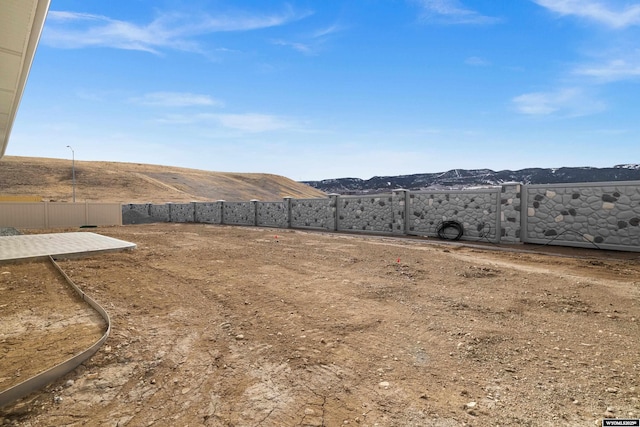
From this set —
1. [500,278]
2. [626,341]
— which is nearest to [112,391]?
[626,341]

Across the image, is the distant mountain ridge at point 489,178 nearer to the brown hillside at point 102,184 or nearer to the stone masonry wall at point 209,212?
the stone masonry wall at point 209,212

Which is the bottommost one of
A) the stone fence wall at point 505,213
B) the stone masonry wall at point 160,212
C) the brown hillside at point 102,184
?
the stone masonry wall at point 160,212

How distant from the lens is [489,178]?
63.7 m

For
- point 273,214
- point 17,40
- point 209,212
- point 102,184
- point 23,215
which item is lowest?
point 209,212

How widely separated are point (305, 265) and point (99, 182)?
65990 millimetres

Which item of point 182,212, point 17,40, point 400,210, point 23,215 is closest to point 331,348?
point 17,40

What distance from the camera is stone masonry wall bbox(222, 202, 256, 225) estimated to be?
26625 mm

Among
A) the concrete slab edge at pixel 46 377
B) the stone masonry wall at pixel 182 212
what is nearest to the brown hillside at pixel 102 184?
the stone masonry wall at pixel 182 212

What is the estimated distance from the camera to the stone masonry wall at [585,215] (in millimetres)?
10204

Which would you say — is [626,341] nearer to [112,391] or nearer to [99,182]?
[112,391]

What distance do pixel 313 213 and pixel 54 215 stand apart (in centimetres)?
1740

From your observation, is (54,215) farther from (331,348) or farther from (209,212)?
(331,348)

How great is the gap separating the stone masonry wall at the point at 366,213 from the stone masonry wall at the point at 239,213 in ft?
30.2

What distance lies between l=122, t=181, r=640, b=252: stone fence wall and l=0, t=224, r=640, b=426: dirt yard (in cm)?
409
